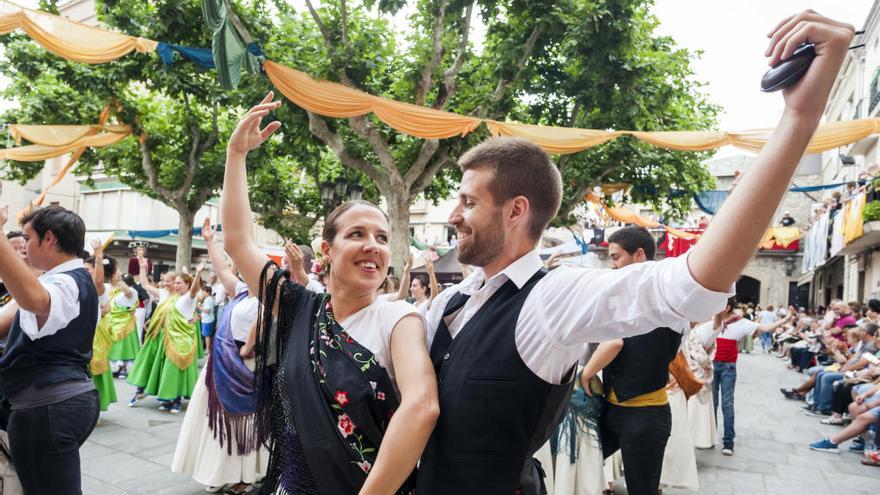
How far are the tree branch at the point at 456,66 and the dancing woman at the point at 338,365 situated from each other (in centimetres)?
877

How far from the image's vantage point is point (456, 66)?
1048 centimetres

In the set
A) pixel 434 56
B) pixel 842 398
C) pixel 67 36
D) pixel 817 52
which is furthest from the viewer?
pixel 434 56

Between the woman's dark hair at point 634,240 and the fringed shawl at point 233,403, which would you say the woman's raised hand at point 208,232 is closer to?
the fringed shawl at point 233,403

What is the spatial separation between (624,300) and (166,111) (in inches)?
747

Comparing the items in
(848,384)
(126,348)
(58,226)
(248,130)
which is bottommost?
(126,348)

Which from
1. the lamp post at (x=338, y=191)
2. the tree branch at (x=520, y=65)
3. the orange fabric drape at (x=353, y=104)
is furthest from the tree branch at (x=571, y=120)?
the orange fabric drape at (x=353, y=104)

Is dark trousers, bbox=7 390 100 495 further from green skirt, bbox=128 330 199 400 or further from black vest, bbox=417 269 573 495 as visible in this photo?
green skirt, bbox=128 330 199 400

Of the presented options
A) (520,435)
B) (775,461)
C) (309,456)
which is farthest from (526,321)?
(775,461)

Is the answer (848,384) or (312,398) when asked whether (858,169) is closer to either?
(848,384)

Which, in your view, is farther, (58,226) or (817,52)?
(58,226)

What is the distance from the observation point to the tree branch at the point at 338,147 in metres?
10.8

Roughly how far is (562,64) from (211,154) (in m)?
10.5

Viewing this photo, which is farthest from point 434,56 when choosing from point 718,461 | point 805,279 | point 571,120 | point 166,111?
point 805,279

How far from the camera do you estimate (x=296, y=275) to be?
2709 millimetres
